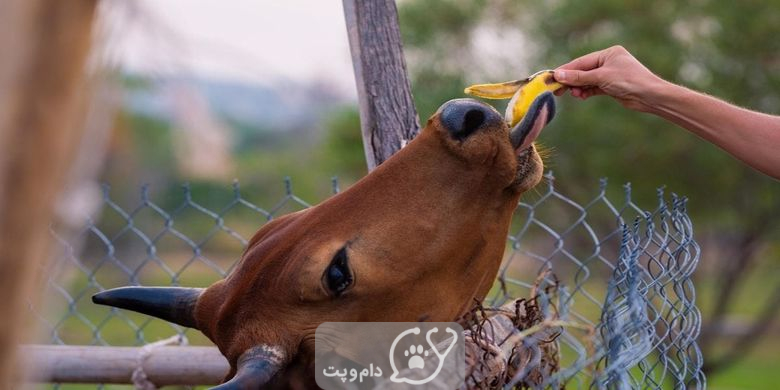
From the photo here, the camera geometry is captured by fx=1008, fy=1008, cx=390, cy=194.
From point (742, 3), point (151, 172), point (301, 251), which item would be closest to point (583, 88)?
point (301, 251)

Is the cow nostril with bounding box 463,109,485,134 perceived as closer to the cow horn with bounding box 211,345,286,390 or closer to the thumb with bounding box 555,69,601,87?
the thumb with bounding box 555,69,601,87

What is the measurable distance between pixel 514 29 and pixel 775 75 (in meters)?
2.46

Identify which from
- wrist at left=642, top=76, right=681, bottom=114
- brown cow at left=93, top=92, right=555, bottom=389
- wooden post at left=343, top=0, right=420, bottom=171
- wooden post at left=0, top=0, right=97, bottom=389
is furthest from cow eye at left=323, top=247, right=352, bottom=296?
wooden post at left=0, top=0, right=97, bottom=389

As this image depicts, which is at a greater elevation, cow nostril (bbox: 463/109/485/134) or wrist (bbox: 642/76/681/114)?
wrist (bbox: 642/76/681/114)

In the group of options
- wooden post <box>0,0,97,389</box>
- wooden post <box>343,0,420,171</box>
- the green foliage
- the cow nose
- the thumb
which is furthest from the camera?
the green foliage

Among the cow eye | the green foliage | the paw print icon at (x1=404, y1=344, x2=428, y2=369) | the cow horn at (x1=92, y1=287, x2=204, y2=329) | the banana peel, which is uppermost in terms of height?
the banana peel

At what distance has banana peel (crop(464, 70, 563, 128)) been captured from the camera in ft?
8.10

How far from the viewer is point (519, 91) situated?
8.50ft

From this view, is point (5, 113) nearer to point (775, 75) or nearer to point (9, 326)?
point (9, 326)

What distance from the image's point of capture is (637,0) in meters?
9.40

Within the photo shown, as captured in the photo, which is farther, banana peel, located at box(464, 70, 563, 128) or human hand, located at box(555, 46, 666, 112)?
human hand, located at box(555, 46, 666, 112)

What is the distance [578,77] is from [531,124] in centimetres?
40

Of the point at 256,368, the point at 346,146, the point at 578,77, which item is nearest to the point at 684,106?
the point at 578,77

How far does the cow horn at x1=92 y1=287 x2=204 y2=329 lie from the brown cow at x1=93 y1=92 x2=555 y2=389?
0.25 metres
